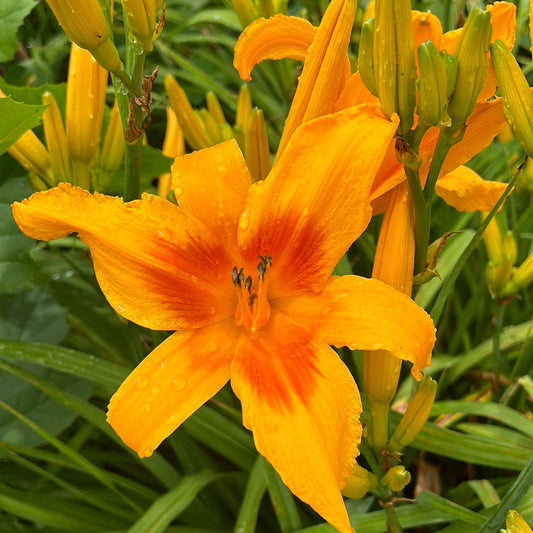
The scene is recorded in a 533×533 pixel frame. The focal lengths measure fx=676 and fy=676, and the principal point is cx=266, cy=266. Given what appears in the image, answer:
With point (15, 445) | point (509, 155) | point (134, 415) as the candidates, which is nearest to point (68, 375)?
point (15, 445)

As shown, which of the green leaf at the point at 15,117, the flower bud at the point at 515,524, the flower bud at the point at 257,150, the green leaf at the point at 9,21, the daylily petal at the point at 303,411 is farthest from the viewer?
the green leaf at the point at 9,21

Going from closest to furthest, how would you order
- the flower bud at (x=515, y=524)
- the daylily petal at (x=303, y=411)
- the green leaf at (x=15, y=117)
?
1. the daylily petal at (x=303, y=411)
2. the flower bud at (x=515, y=524)
3. the green leaf at (x=15, y=117)

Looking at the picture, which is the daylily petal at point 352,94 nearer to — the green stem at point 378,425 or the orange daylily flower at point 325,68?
the orange daylily flower at point 325,68

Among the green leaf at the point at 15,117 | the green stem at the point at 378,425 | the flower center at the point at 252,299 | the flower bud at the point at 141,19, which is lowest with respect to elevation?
the green stem at the point at 378,425

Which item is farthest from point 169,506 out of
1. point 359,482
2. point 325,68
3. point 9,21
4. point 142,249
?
point 9,21

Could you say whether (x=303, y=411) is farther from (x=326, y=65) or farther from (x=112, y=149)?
(x=112, y=149)

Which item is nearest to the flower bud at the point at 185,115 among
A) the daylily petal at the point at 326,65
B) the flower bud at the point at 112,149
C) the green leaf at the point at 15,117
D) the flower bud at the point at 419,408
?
the flower bud at the point at 112,149

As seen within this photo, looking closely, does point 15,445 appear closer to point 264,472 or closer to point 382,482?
point 264,472

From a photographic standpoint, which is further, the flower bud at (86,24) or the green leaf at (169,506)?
Answer: the green leaf at (169,506)
